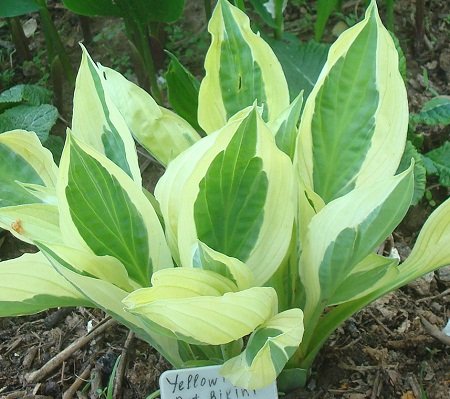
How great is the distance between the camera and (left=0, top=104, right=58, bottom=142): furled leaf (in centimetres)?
125

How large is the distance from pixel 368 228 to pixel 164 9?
0.74m

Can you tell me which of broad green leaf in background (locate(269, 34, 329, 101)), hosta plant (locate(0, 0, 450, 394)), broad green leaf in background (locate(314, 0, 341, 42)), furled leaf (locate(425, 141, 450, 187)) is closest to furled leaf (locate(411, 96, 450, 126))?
furled leaf (locate(425, 141, 450, 187))

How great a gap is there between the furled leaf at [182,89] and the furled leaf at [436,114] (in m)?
0.38

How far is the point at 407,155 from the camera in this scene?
110 centimetres

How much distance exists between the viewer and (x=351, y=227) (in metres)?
0.66

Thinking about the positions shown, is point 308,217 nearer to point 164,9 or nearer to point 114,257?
point 114,257

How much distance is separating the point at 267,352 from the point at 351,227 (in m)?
0.14

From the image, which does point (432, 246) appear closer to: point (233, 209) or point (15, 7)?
point (233, 209)

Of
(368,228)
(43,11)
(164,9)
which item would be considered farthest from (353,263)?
(43,11)

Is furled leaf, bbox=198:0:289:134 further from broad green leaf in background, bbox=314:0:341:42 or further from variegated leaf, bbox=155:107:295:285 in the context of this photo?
broad green leaf in background, bbox=314:0:341:42

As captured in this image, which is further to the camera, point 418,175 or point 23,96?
point 23,96

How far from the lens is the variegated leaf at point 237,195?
0.64 m

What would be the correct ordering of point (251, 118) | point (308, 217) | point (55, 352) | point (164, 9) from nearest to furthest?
point (251, 118)
point (308, 217)
point (55, 352)
point (164, 9)

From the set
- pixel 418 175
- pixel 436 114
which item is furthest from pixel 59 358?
pixel 436 114
